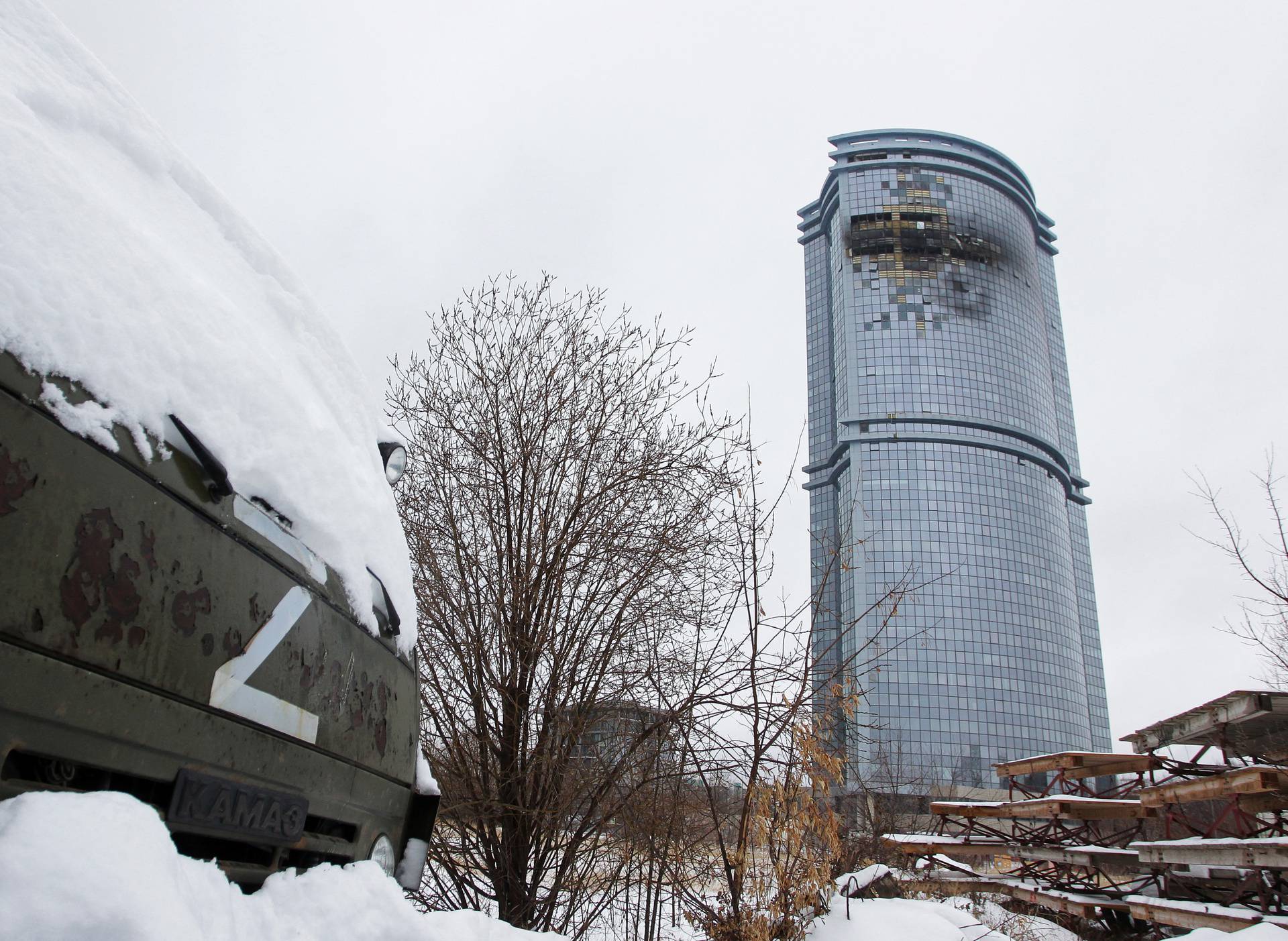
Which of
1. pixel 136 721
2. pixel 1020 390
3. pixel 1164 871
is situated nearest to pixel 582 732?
pixel 136 721

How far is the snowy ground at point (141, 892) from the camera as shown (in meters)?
1.08

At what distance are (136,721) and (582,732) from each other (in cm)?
580

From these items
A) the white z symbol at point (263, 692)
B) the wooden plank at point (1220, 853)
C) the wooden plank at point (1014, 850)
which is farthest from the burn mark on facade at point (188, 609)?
the wooden plank at point (1014, 850)

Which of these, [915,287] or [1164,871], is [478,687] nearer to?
[1164,871]

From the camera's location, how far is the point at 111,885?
1.15m

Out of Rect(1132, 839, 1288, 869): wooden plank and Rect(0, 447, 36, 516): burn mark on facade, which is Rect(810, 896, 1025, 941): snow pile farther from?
Rect(0, 447, 36, 516): burn mark on facade

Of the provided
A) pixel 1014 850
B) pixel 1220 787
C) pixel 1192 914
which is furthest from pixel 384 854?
pixel 1014 850

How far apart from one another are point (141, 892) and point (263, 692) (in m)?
0.60

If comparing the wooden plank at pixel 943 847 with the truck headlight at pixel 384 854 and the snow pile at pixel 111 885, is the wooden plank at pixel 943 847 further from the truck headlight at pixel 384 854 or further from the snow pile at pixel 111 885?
the snow pile at pixel 111 885

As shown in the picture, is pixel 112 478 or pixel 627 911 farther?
pixel 627 911

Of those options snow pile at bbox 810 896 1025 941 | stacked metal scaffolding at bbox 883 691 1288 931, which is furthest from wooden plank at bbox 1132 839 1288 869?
snow pile at bbox 810 896 1025 941

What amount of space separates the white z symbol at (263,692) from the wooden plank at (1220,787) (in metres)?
9.50

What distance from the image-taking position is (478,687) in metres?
7.12

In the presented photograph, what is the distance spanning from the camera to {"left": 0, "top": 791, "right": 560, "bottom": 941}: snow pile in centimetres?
107
